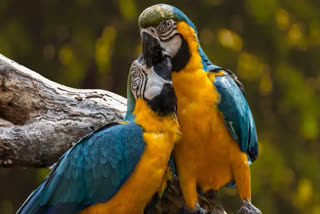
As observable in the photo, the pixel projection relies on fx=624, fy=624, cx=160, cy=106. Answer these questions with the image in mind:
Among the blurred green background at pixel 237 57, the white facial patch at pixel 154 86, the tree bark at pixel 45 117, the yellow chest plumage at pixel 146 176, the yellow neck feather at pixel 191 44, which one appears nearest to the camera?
the yellow chest plumage at pixel 146 176

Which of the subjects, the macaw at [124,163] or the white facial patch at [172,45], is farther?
the white facial patch at [172,45]

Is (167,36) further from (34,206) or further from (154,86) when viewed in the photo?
(34,206)

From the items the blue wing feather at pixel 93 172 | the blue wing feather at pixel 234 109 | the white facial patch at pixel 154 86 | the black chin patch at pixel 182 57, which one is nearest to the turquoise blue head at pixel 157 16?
the black chin patch at pixel 182 57

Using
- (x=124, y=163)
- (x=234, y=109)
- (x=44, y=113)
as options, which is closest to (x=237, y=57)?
(x=44, y=113)

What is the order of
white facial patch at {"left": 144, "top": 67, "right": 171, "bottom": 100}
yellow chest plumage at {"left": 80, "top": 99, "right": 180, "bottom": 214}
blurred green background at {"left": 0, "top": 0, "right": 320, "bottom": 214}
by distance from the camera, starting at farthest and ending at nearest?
blurred green background at {"left": 0, "top": 0, "right": 320, "bottom": 214}
white facial patch at {"left": 144, "top": 67, "right": 171, "bottom": 100}
yellow chest plumage at {"left": 80, "top": 99, "right": 180, "bottom": 214}

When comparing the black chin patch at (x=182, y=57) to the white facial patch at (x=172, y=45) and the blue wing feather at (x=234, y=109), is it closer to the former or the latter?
the white facial patch at (x=172, y=45)

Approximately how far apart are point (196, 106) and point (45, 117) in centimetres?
103

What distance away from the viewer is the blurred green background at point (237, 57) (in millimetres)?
6035

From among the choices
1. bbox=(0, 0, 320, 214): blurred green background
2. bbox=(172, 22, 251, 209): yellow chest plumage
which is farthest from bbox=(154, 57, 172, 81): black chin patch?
bbox=(0, 0, 320, 214): blurred green background

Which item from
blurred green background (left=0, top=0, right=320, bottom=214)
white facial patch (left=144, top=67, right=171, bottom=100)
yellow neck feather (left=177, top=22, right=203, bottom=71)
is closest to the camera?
white facial patch (left=144, top=67, right=171, bottom=100)

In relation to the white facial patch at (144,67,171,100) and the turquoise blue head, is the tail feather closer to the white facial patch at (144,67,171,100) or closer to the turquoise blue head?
the white facial patch at (144,67,171,100)

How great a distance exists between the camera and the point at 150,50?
3.00 m

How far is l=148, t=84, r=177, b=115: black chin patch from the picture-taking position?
2926 millimetres

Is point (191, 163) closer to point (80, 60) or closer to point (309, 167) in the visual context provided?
point (80, 60)
